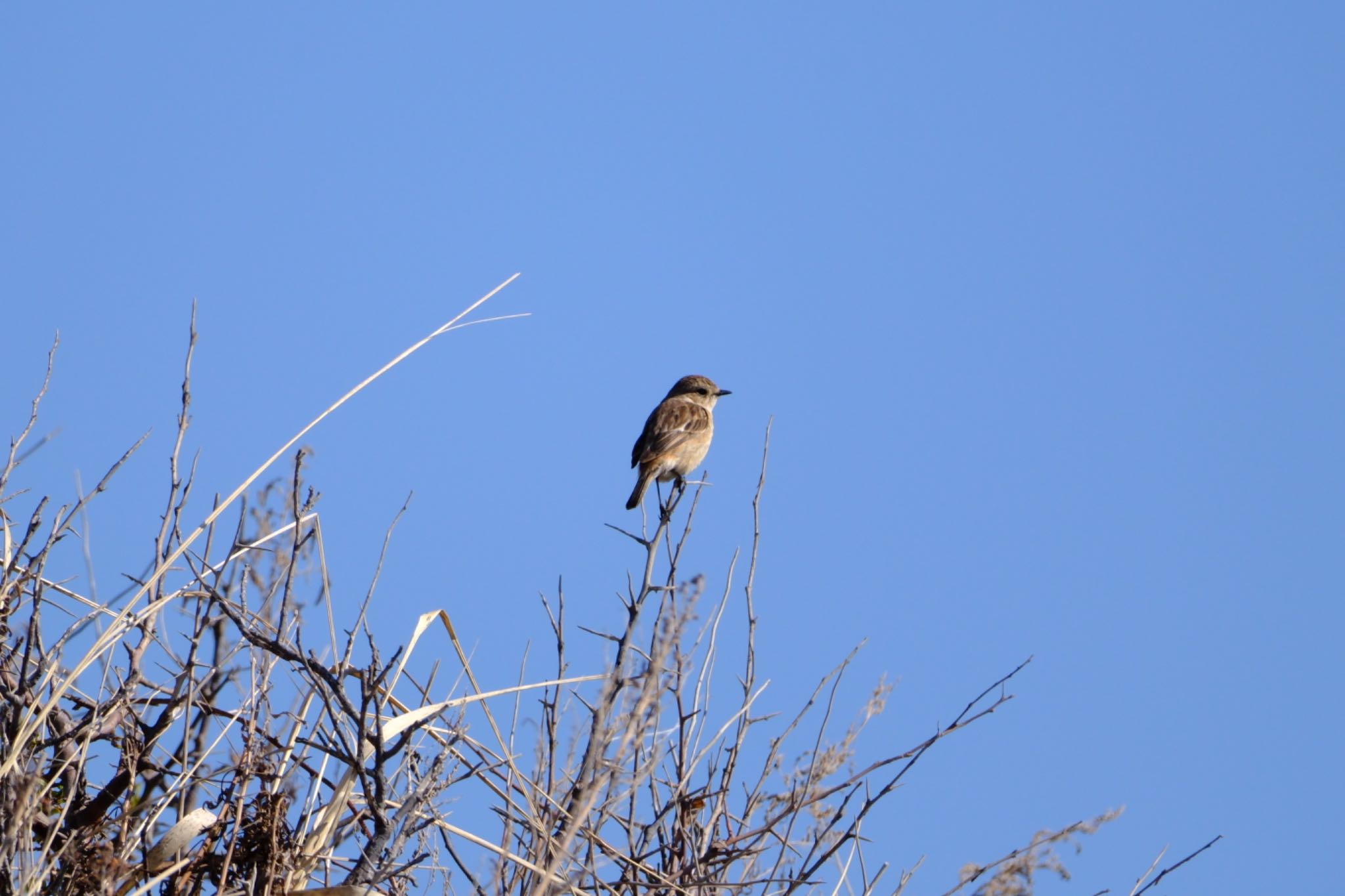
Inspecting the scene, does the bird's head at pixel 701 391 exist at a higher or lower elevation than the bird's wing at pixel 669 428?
higher

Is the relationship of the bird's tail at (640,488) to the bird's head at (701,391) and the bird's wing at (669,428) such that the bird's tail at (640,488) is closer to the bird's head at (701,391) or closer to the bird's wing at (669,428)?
the bird's wing at (669,428)

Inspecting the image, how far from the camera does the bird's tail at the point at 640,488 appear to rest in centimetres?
805

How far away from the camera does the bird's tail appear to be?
26.4 ft

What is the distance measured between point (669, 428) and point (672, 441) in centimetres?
19

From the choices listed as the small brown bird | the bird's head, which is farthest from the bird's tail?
the bird's head

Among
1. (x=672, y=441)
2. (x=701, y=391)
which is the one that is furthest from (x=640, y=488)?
(x=701, y=391)

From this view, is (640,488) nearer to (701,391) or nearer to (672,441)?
(672,441)

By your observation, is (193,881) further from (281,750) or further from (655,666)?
(655,666)

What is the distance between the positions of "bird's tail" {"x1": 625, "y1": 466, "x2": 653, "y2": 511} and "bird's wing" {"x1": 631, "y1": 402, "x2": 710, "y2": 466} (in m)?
0.09

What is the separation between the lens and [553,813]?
2797 mm

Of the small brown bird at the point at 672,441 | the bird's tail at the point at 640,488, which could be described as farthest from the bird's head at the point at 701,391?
the bird's tail at the point at 640,488

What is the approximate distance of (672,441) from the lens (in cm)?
845

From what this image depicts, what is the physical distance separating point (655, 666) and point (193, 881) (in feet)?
4.35

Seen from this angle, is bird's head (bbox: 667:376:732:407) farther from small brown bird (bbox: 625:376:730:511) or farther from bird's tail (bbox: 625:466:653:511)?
bird's tail (bbox: 625:466:653:511)
